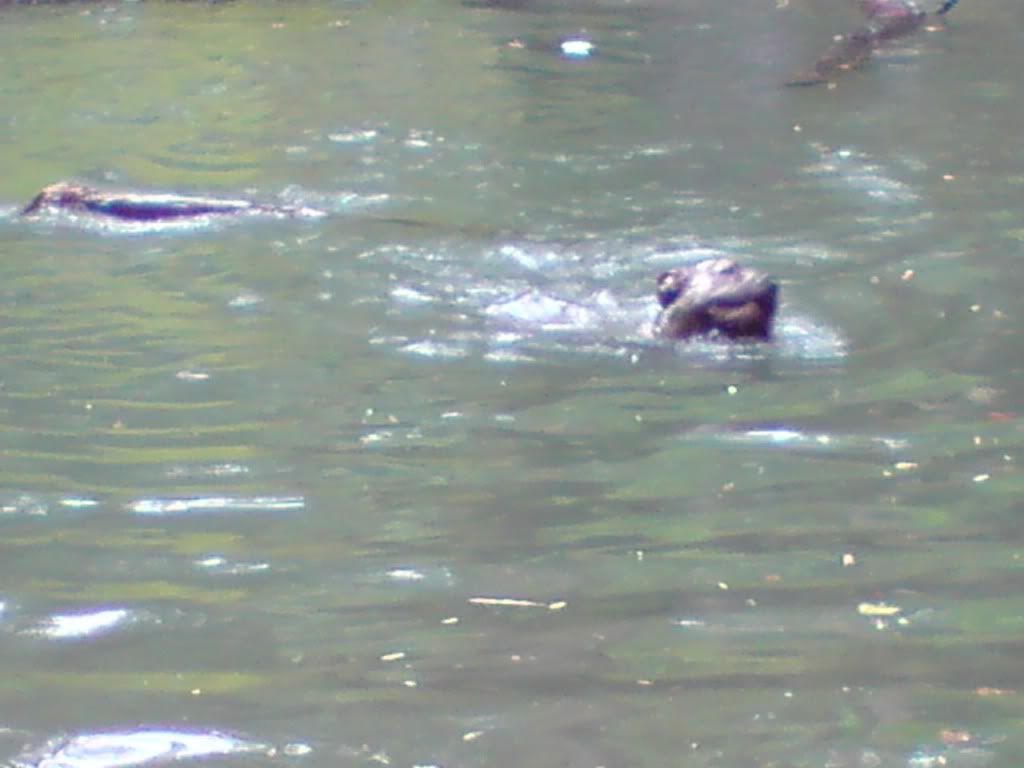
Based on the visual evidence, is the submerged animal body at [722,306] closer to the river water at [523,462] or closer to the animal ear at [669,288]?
the animal ear at [669,288]

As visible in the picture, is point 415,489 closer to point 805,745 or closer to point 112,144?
point 805,745

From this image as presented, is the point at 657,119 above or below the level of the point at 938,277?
below

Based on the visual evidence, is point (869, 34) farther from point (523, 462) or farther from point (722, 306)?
point (523, 462)

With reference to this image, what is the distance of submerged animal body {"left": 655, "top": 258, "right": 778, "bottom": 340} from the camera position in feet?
24.2

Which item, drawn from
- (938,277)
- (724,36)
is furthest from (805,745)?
(724,36)

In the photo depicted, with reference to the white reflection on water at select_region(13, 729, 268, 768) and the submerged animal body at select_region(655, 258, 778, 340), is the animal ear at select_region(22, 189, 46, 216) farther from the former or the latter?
the white reflection on water at select_region(13, 729, 268, 768)

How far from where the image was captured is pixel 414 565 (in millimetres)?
4891

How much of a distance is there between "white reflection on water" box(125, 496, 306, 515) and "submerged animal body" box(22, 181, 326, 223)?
514cm

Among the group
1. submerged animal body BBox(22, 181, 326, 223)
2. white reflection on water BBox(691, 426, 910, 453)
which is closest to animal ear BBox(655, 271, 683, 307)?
white reflection on water BBox(691, 426, 910, 453)

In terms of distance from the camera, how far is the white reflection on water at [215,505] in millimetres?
5430

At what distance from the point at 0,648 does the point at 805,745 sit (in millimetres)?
2193

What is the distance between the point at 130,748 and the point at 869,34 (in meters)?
14.9

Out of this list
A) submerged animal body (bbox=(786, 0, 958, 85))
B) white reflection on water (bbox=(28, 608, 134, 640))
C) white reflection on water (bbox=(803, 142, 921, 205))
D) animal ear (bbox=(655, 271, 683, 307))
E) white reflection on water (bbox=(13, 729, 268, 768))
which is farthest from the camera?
submerged animal body (bbox=(786, 0, 958, 85))

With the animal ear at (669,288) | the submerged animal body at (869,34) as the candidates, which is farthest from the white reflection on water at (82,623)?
the submerged animal body at (869,34)
